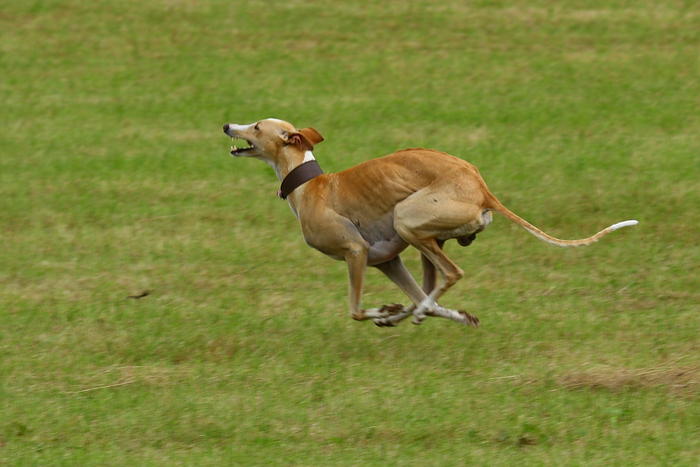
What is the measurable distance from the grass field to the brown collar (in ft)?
3.69

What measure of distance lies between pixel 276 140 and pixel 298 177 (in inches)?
15.5

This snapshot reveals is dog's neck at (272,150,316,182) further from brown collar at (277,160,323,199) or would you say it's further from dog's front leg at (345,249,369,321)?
dog's front leg at (345,249,369,321)

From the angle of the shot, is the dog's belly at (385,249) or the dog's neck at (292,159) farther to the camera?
the dog's neck at (292,159)

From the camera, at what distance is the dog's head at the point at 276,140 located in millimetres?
10070

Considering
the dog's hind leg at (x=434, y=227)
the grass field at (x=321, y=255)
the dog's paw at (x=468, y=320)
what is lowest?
the grass field at (x=321, y=255)

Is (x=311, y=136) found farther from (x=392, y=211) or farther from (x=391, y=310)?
(x=391, y=310)

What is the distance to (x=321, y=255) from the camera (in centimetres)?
1280

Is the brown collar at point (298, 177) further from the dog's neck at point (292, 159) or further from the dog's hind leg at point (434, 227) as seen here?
the dog's hind leg at point (434, 227)

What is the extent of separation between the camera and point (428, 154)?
31.3 feet

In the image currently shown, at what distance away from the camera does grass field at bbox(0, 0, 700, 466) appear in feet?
26.7

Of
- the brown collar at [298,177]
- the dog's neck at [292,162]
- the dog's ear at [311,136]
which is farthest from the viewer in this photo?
the dog's ear at [311,136]

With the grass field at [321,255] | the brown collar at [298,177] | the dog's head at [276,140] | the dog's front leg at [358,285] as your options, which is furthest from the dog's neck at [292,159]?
the grass field at [321,255]

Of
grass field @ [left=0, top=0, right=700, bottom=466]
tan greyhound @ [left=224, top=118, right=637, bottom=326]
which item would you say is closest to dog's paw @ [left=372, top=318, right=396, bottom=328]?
tan greyhound @ [left=224, top=118, right=637, bottom=326]

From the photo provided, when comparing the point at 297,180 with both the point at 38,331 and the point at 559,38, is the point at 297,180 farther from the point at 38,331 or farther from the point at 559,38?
the point at 559,38
